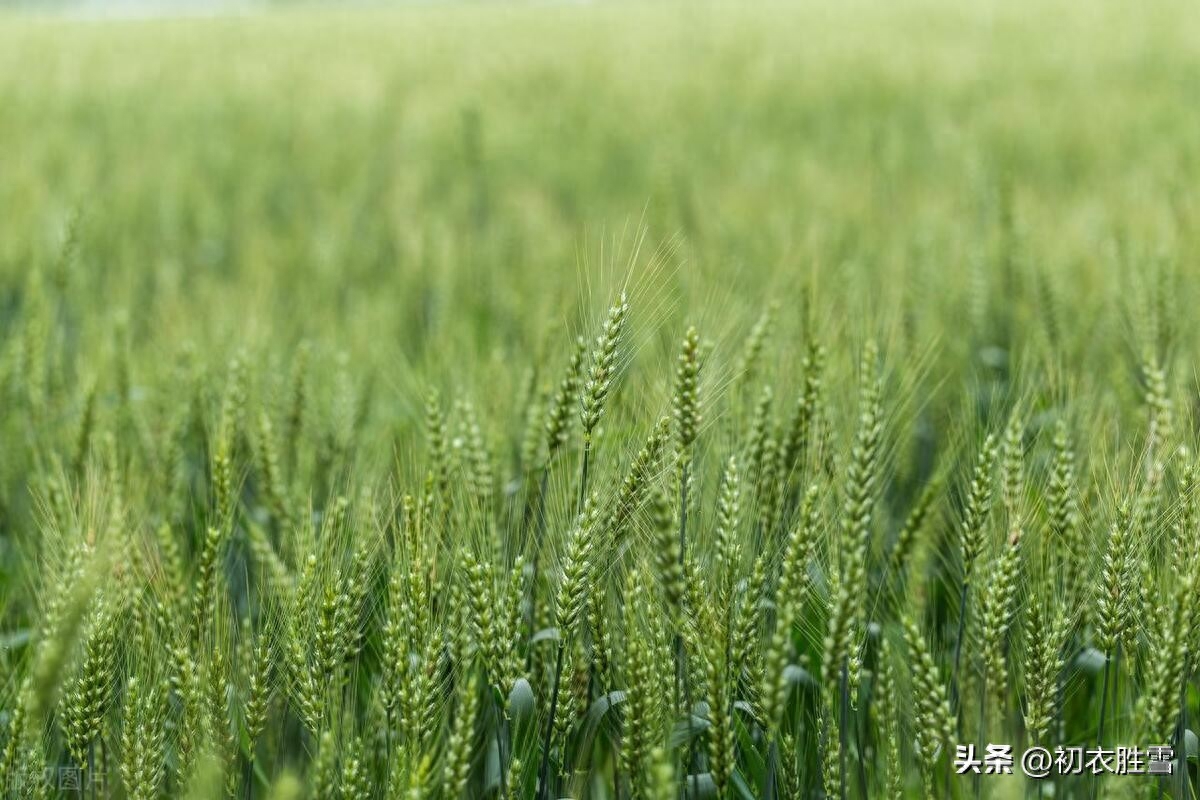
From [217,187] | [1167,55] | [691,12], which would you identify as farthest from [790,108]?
[691,12]

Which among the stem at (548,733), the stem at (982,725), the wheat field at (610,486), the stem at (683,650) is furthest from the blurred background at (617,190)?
the stem at (982,725)

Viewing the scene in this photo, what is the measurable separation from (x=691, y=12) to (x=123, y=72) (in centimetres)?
657

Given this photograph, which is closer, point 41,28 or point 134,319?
point 134,319

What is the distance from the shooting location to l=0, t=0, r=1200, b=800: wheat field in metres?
1.16

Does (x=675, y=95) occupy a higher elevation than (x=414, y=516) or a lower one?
higher

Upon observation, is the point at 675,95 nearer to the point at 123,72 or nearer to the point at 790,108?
the point at 790,108

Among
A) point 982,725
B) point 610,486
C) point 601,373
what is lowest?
point 982,725

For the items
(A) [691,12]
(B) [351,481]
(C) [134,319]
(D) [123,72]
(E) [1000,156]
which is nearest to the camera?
(B) [351,481]

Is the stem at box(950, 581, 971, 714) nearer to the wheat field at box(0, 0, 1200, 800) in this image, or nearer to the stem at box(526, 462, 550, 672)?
the wheat field at box(0, 0, 1200, 800)

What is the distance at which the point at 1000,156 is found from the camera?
4.62 m

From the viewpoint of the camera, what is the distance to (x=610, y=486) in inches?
51.9

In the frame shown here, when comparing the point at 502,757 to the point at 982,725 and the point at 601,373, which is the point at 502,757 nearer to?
the point at 601,373

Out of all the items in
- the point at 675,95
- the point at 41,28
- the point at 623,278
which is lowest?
the point at 623,278

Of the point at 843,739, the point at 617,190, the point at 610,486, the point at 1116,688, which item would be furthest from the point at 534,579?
the point at 617,190
